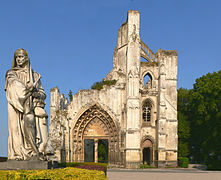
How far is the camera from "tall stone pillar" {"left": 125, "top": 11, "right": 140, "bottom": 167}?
28.9 meters

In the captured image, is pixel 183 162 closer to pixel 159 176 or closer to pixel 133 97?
pixel 133 97

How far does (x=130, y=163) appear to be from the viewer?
28547mm

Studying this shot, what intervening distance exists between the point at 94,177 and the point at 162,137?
83.9 ft

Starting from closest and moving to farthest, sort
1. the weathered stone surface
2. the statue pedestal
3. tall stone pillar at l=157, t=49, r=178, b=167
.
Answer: the statue pedestal
the weathered stone surface
tall stone pillar at l=157, t=49, r=178, b=167

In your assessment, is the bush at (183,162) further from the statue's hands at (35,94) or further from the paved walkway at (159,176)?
the statue's hands at (35,94)

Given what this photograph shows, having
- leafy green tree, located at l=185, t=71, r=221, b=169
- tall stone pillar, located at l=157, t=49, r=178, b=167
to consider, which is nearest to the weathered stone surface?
tall stone pillar, located at l=157, t=49, r=178, b=167

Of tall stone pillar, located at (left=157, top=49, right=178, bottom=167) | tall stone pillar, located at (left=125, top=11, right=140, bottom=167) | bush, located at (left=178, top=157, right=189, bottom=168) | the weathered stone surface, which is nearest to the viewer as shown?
the weathered stone surface

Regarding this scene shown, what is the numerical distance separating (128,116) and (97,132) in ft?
14.7

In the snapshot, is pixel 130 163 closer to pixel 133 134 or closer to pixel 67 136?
pixel 133 134

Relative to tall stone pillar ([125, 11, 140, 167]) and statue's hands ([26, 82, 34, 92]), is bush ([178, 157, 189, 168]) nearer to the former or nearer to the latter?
tall stone pillar ([125, 11, 140, 167])

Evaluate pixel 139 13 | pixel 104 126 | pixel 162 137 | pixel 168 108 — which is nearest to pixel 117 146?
pixel 104 126

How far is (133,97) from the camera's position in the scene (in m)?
29.6

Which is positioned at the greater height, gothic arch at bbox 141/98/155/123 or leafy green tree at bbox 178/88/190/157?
gothic arch at bbox 141/98/155/123

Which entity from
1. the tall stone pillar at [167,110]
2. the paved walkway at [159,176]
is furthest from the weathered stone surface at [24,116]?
the tall stone pillar at [167,110]
